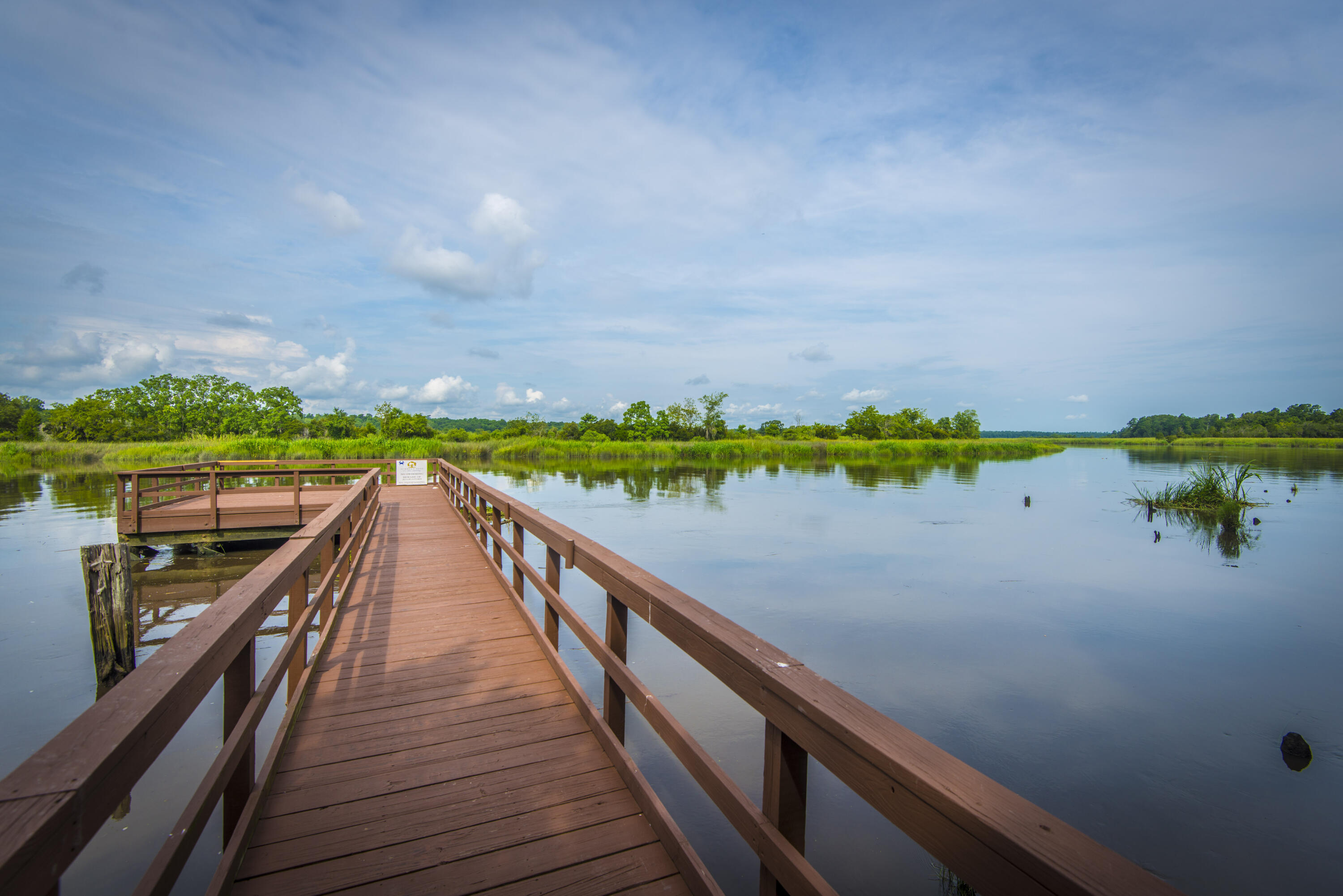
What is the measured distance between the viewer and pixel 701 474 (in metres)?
31.7

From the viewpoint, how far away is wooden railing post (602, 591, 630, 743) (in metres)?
2.61

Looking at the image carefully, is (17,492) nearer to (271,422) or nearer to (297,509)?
(297,509)

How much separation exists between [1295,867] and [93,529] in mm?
19170

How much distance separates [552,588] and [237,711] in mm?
1825

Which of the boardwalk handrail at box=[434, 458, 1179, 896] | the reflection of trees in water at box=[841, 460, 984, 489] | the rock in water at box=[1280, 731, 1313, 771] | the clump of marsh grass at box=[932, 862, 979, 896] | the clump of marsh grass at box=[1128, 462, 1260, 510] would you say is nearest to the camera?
the boardwalk handrail at box=[434, 458, 1179, 896]

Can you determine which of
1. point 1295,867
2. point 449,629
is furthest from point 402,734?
point 1295,867

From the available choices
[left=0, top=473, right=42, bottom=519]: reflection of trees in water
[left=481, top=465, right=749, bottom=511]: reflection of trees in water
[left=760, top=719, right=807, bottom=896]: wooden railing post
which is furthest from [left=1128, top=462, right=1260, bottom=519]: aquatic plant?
[left=0, top=473, right=42, bottom=519]: reflection of trees in water

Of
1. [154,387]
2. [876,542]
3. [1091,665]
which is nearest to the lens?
[1091,665]

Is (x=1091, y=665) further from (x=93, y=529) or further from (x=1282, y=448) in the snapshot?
(x=1282, y=448)

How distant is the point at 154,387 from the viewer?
188 ft

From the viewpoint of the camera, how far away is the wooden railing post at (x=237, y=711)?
6.38 feet

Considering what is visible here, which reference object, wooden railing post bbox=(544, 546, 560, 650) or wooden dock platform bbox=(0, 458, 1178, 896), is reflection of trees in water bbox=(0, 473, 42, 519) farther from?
wooden railing post bbox=(544, 546, 560, 650)

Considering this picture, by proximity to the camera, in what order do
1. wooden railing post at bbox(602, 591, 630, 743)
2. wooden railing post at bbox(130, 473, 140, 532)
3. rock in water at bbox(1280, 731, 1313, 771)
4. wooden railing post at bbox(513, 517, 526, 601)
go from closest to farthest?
wooden railing post at bbox(602, 591, 630, 743)
wooden railing post at bbox(513, 517, 526, 601)
rock in water at bbox(1280, 731, 1313, 771)
wooden railing post at bbox(130, 473, 140, 532)

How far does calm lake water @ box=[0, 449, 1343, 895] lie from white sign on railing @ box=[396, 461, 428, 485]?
15.4 feet
